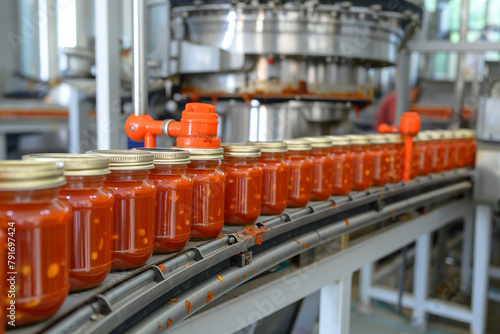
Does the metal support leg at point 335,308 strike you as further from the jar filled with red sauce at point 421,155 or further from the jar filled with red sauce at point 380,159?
the jar filled with red sauce at point 421,155

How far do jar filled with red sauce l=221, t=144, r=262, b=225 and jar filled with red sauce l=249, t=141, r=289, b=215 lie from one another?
0.19ft

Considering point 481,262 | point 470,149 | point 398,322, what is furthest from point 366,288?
point 470,149

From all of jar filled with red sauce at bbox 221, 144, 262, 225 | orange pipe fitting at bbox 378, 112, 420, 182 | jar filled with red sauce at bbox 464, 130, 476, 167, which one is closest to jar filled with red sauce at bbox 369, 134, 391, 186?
orange pipe fitting at bbox 378, 112, 420, 182

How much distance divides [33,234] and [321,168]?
2.70 ft

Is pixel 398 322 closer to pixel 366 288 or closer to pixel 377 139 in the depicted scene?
pixel 366 288

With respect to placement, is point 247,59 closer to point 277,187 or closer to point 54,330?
point 277,187

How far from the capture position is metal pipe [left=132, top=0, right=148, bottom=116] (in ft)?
3.62

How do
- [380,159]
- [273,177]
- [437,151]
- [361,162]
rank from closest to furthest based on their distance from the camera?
1. [273,177]
2. [361,162]
3. [380,159]
4. [437,151]

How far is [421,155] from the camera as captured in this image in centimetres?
179

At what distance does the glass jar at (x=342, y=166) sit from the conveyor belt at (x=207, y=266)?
32 millimetres

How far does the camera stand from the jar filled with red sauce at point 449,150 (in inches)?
78.7

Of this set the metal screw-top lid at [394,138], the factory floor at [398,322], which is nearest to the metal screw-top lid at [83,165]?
the metal screw-top lid at [394,138]

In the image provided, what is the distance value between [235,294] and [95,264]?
41 centimetres

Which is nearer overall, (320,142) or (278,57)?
(320,142)
